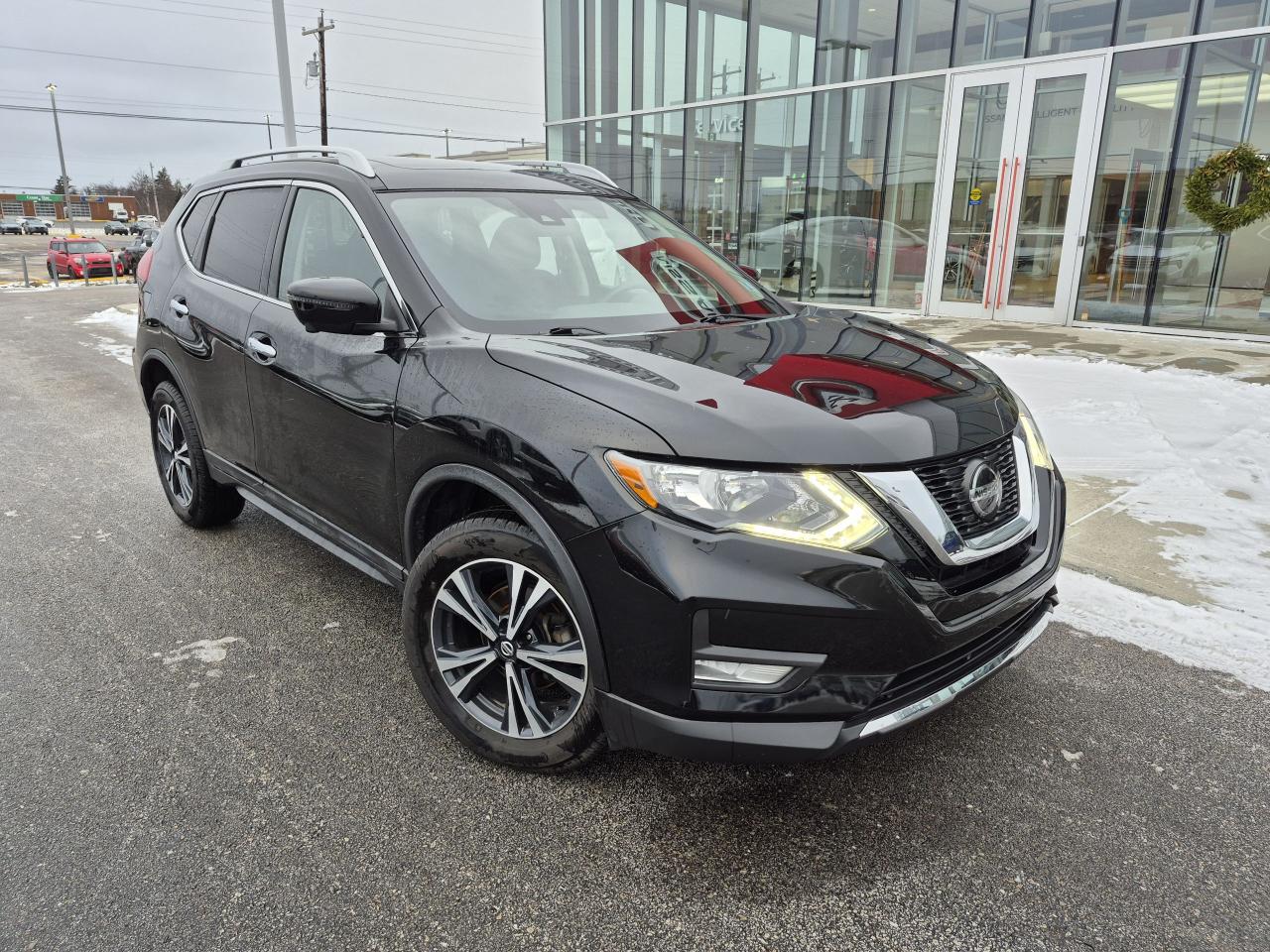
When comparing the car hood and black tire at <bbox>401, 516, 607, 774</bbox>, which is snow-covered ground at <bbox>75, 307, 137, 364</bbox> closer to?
black tire at <bbox>401, 516, 607, 774</bbox>

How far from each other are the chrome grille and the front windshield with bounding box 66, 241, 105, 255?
3553 centimetres

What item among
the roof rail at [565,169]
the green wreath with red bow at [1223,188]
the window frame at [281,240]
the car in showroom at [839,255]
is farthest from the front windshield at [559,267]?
the car in showroom at [839,255]

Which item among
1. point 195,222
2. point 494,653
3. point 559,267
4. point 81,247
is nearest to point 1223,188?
point 559,267

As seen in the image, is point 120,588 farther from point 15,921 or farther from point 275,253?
point 15,921

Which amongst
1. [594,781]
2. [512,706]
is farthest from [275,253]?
[594,781]

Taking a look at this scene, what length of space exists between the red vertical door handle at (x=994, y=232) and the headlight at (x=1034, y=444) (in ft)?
35.2

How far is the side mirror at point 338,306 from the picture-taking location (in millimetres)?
2754

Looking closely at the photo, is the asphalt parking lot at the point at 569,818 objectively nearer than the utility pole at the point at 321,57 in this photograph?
Yes

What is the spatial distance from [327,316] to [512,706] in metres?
1.37

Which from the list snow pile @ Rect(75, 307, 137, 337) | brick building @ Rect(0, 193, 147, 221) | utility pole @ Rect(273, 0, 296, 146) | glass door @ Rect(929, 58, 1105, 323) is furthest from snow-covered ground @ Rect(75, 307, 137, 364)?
brick building @ Rect(0, 193, 147, 221)

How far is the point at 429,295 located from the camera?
285cm

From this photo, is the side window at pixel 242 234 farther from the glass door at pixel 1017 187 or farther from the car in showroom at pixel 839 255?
the car in showroom at pixel 839 255

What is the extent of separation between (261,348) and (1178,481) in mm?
5169

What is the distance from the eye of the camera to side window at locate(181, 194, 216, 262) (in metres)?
4.31
